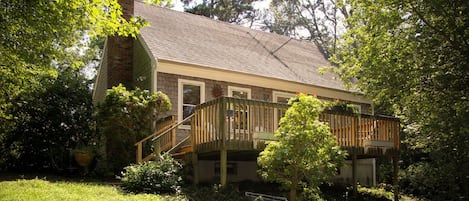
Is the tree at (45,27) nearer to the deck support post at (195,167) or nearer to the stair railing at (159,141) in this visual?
the stair railing at (159,141)

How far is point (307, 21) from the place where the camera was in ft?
109

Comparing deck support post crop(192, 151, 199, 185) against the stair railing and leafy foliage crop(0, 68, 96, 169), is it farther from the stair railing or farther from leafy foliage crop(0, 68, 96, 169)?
leafy foliage crop(0, 68, 96, 169)

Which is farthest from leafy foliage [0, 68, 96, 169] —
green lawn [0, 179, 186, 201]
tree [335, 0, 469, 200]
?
tree [335, 0, 469, 200]


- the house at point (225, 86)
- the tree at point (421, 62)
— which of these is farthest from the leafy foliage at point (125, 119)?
the tree at point (421, 62)

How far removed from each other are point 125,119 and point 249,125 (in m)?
3.85

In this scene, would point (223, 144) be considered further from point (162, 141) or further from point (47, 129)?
point (47, 129)

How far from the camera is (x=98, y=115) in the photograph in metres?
13.2

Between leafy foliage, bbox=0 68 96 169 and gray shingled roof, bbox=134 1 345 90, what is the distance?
121 inches

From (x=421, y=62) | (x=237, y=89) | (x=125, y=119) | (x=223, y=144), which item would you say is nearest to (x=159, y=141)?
(x=125, y=119)

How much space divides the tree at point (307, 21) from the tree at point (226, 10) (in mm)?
1612

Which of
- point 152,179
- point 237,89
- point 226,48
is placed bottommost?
point 152,179

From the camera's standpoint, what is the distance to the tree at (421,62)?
1052 cm

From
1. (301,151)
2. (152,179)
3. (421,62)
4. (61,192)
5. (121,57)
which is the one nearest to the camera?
(301,151)

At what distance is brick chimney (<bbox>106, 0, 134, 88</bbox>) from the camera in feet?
50.6
